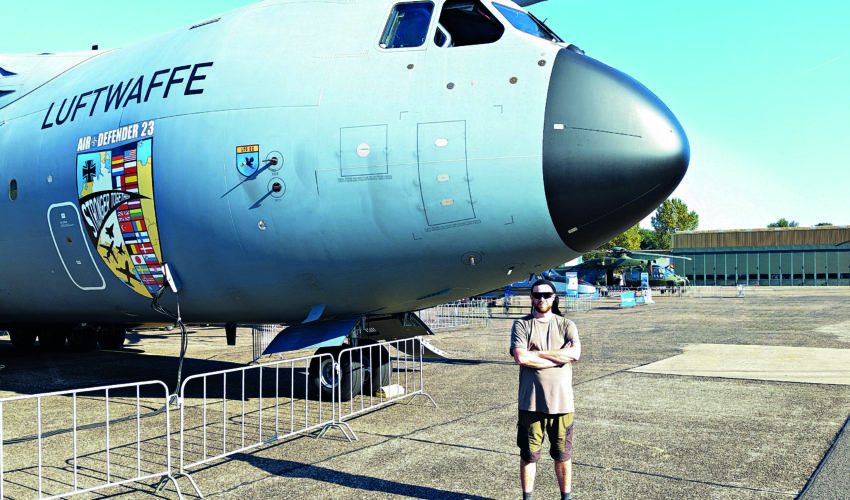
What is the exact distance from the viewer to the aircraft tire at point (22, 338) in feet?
53.6

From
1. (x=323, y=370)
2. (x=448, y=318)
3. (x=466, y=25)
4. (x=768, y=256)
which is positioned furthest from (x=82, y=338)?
(x=768, y=256)

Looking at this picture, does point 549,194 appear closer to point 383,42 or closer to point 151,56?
point 383,42

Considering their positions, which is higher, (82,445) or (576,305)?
(82,445)

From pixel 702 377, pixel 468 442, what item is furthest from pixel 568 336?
pixel 702 377

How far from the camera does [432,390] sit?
10.1 meters

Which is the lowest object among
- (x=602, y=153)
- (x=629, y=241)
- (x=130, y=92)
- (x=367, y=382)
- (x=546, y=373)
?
(x=367, y=382)

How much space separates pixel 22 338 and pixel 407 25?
14.5 m

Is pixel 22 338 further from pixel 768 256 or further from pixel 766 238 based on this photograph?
pixel 766 238

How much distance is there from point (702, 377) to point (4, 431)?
10459 millimetres

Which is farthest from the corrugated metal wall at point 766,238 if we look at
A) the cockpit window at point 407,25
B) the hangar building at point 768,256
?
the cockpit window at point 407,25

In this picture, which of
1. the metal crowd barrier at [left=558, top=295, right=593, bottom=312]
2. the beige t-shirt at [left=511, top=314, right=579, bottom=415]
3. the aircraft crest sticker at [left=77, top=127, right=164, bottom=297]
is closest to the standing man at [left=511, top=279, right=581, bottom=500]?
Answer: the beige t-shirt at [left=511, top=314, right=579, bottom=415]

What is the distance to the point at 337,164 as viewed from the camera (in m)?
6.93

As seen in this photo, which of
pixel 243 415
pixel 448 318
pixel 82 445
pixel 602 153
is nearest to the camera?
pixel 602 153

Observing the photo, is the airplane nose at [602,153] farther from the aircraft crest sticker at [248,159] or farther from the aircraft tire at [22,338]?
the aircraft tire at [22,338]
